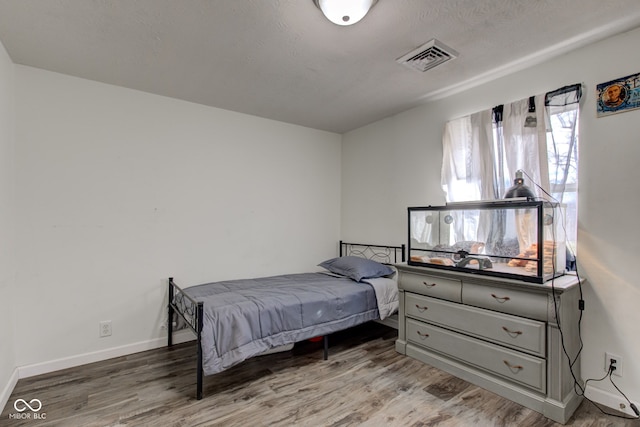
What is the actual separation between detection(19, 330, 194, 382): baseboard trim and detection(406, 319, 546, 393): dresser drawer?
7.33 feet

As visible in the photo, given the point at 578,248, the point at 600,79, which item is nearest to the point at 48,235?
the point at 578,248

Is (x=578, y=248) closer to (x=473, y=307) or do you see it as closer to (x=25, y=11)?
(x=473, y=307)

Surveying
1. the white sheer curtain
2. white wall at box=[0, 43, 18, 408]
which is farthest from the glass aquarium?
white wall at box=[0, 43, 18, 408]

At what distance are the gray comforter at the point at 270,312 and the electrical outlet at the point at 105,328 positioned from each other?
28.1 inches

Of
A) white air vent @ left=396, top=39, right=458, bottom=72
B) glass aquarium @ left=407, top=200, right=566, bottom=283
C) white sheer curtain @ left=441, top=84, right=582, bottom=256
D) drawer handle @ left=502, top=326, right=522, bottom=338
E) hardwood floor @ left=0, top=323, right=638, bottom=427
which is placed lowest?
hardwood floor @ left=0, top=323, right=638, bottom=427

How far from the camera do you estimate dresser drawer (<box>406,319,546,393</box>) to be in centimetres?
198

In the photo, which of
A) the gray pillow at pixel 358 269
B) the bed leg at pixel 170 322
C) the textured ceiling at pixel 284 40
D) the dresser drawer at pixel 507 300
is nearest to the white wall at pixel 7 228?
the textured ceiling at pixel 284 40

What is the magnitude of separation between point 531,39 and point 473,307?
6.29 feet

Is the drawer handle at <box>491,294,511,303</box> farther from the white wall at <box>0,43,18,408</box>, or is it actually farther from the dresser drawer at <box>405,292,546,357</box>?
the white wall at <box>0,43,18,408</box>

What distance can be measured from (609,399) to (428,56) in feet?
8.63

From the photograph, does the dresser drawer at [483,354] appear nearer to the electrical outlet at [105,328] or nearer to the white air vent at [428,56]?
the white air vent at [428,56]

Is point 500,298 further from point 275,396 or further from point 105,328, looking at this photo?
point 105,328

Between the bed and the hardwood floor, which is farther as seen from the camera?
the bed

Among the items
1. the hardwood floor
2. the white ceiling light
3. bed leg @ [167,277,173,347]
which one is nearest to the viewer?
the white ceiling light
